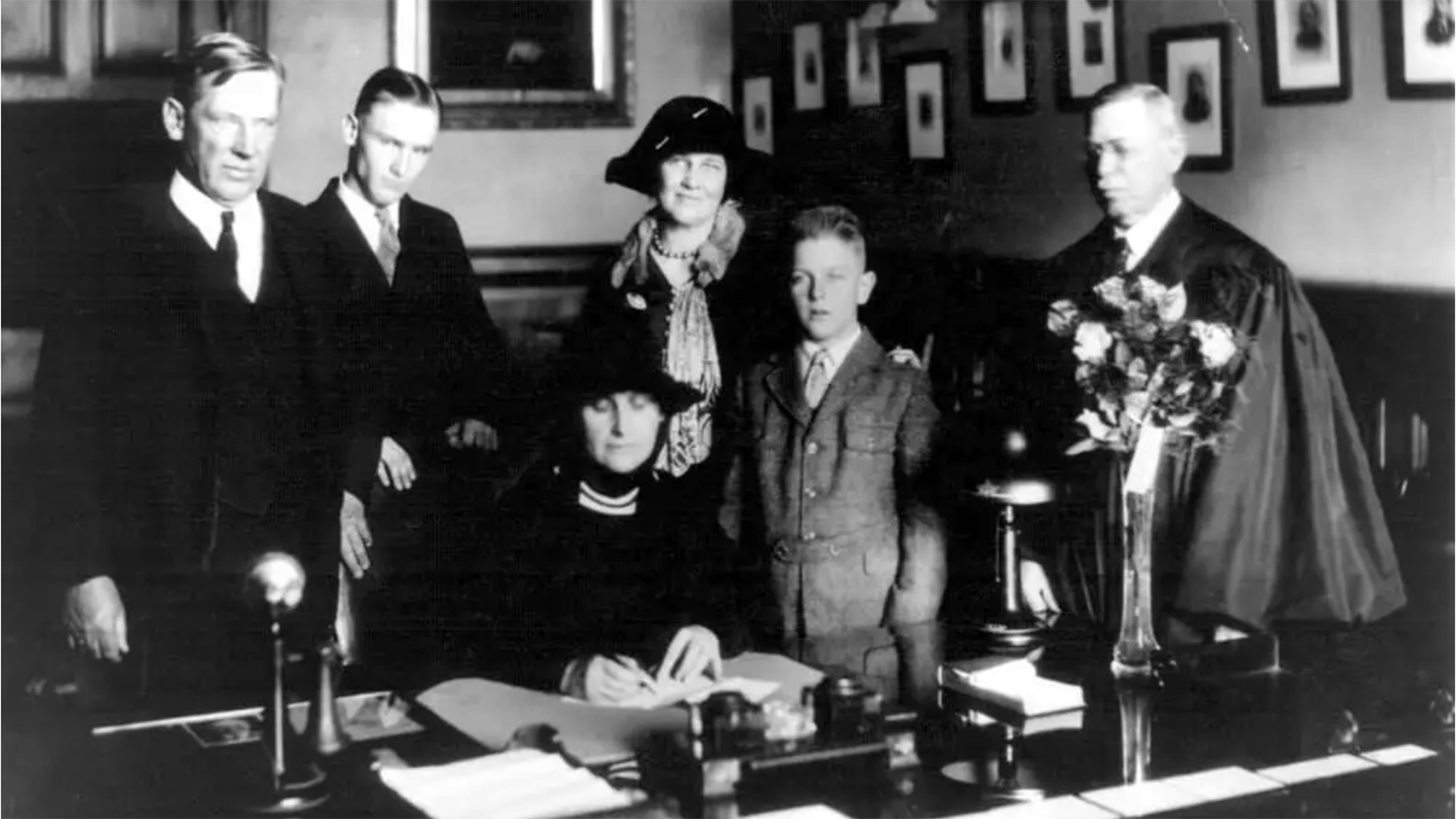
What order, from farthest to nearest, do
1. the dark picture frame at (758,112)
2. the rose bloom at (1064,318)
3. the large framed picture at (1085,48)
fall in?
the dark picture frame at (758,112)
the large framed picture at (1085,48)
the rose bloom at (1064,318)

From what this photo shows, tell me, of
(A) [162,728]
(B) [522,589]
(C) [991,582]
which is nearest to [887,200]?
(C) [991,582]

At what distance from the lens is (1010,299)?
309cm

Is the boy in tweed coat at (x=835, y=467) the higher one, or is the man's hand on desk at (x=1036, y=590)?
the boy in tweed coat at (x=835, y=467)

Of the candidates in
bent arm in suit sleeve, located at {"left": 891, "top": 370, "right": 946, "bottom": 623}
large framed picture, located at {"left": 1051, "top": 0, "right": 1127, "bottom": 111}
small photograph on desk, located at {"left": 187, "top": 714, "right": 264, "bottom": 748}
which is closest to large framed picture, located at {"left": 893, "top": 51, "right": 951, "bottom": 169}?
large framed picture, located at {"left": 1051, "top": 0, "right": 1127, "bottom": 111}

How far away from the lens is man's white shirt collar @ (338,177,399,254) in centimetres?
273

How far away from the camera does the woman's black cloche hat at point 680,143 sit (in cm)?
294

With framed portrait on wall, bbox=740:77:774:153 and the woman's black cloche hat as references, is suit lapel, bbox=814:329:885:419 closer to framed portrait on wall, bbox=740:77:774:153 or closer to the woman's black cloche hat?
the woman's black cloche hat

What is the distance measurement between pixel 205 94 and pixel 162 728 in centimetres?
125

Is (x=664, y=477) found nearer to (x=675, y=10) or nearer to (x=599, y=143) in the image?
(x=599, y=143)

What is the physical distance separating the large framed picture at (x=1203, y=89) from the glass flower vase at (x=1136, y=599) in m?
0.95

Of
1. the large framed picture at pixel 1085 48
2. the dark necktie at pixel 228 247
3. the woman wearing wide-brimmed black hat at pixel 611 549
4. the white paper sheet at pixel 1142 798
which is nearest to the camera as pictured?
the white paper sheet at pixel 1142 798

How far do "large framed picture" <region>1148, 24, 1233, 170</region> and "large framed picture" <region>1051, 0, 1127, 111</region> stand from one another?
11 cm

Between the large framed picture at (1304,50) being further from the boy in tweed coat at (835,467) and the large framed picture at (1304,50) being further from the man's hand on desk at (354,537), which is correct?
the man's hand on desk at (354,537)

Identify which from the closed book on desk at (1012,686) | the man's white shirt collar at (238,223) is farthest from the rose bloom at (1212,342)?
the man's white shirt collar at (238,223)
